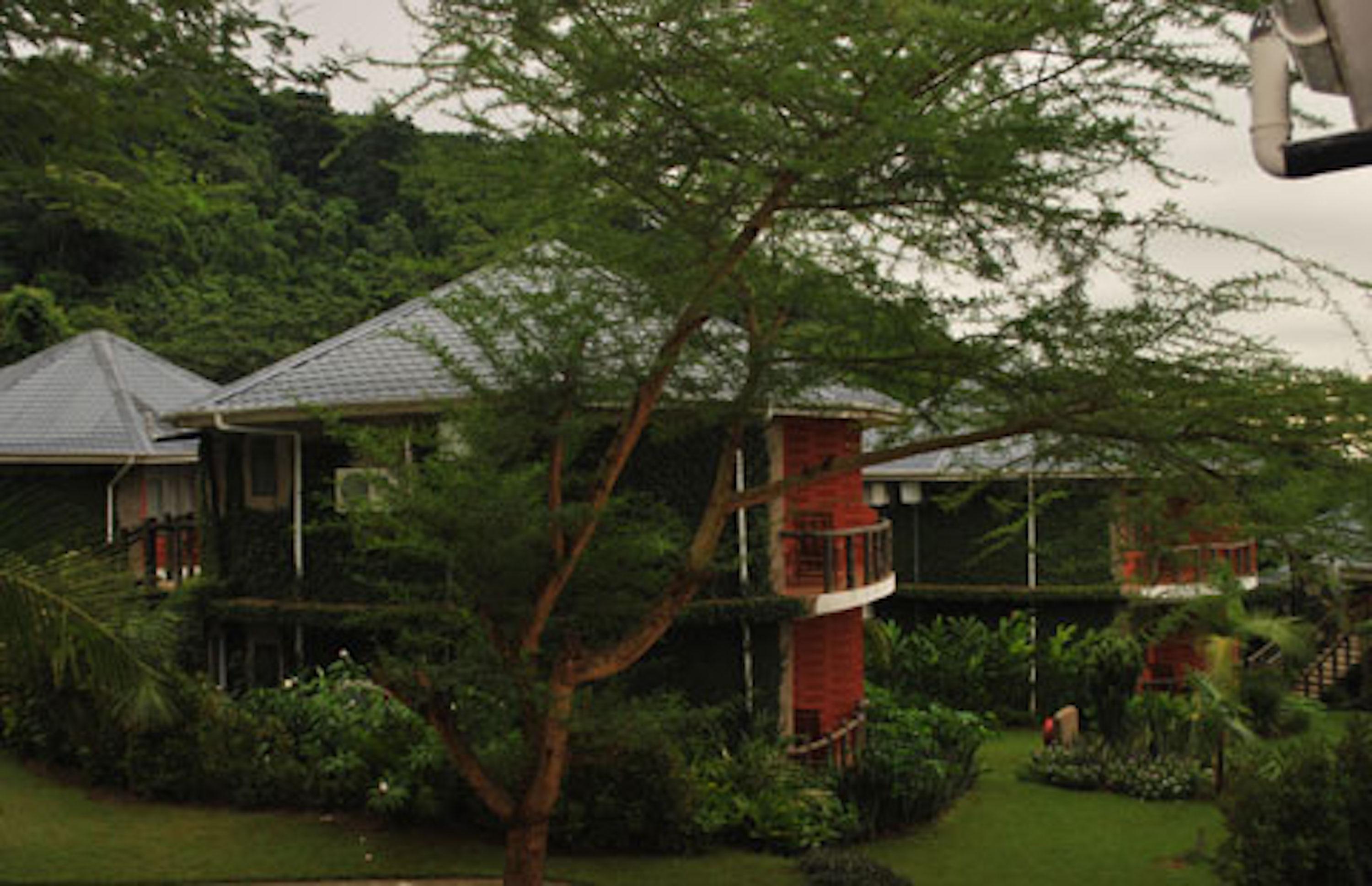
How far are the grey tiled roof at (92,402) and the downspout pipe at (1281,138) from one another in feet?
64.0

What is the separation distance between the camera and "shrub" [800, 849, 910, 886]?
11.9 meters

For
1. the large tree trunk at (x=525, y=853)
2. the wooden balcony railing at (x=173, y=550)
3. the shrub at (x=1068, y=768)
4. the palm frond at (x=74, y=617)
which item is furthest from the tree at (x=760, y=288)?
the shrub at (x=1068, y=768)

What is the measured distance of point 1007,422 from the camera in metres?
8.55

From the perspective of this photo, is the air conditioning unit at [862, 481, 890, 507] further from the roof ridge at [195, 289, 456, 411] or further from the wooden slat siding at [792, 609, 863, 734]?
the roof ridge at [195, 289, 456, 411]

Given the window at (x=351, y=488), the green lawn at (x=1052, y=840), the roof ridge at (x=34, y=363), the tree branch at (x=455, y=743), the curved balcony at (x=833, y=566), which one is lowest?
the green lawn at (x=1052, y=840)

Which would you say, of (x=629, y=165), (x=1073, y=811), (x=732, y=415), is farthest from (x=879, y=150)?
(x=1073, y=811)

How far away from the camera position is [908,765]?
16.5 meters

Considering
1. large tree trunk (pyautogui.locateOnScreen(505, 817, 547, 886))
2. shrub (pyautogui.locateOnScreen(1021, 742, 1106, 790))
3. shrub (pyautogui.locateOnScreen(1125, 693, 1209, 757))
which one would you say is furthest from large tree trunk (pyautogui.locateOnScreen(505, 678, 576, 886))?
shrub (pyautogui.locateOnScreen(1125, 693, 1209, 757))

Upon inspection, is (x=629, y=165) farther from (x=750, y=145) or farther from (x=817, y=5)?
(x=817, y=5)

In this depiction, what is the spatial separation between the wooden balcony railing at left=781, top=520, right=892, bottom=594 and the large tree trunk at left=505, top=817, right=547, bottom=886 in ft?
23.4

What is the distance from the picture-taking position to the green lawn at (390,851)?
38.4ft

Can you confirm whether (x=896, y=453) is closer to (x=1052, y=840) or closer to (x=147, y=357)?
(x=1052, y=840)

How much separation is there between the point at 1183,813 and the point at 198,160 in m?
27.1

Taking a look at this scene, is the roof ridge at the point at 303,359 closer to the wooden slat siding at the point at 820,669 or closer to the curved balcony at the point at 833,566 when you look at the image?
the curved balcony at the point at 833,566
